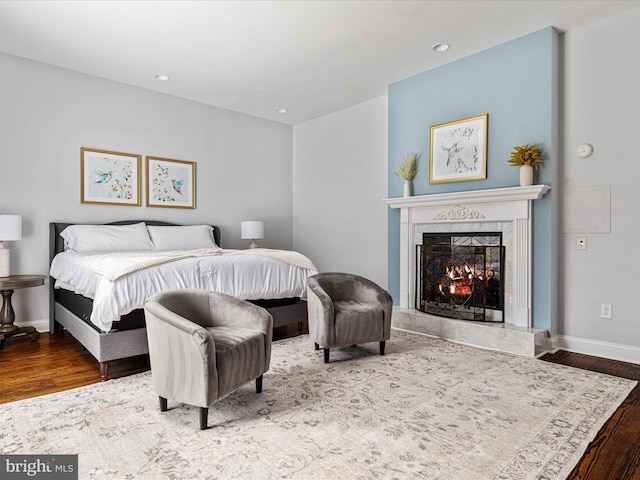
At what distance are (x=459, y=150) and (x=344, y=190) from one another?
73.8 inches

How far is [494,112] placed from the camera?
12.3ft

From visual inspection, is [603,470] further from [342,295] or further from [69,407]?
[69,407]

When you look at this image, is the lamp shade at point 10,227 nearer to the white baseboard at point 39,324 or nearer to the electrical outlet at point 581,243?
the white baseboard at point 39,324

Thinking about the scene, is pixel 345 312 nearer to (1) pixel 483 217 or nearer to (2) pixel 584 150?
(1) pixel 483 217

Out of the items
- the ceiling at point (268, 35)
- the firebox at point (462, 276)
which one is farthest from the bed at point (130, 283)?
the ceiling at point (268, 35)

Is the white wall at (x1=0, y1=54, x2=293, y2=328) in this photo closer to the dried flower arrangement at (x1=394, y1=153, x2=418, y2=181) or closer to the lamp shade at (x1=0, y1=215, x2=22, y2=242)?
the lamp shade at (x1=0, y1=215, x2=22, y2=242)

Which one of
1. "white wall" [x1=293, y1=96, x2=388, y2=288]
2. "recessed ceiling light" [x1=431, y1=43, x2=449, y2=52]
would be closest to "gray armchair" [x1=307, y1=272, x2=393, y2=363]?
"white wall" [x1=293, y1=96, x2=388, y2=288]

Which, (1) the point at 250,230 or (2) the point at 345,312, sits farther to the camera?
(1) the point at 250,230

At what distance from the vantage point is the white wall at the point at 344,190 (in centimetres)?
507

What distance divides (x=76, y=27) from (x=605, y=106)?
14.8 ft

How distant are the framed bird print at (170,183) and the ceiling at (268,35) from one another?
0.94m

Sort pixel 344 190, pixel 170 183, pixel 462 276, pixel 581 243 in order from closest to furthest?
pixel 581 243 < pixel 462 276 < pixel 170 183 < pixel 344 190

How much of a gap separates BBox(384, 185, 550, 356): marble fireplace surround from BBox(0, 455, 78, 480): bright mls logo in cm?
307

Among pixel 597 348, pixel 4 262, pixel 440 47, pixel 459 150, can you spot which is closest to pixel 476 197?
pixel 459 150
